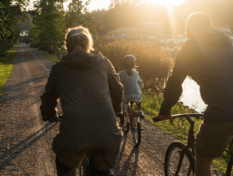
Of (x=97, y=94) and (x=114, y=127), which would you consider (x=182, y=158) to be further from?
(x=97, y=94)

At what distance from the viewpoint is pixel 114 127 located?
192 centimetres

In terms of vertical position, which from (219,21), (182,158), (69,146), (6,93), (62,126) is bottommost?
(6,93)

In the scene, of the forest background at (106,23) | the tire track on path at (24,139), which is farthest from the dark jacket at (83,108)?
the forest background at (106,23)

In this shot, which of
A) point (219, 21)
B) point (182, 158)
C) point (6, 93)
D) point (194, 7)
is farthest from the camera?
point (194, 7)

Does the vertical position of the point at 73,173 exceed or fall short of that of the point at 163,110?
it falls short

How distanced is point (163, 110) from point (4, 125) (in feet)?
18.2

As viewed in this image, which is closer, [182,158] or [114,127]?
[114,127]

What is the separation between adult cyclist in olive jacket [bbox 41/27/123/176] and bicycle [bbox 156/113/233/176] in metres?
0.61

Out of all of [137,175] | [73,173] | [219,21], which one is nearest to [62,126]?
[73,173]

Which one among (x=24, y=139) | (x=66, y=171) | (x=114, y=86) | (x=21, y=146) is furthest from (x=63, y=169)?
(x=24, y=139)

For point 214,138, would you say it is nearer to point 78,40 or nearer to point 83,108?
point 83,108

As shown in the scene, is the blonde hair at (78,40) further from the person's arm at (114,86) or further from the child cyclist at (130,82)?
the child cyclist at (130,82)

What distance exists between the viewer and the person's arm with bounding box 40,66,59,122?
1.94 meters

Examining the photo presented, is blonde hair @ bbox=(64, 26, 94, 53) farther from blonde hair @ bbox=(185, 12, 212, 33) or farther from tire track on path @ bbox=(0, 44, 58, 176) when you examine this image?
tire track on path @ bbox=(0, 44, 58, 176)
